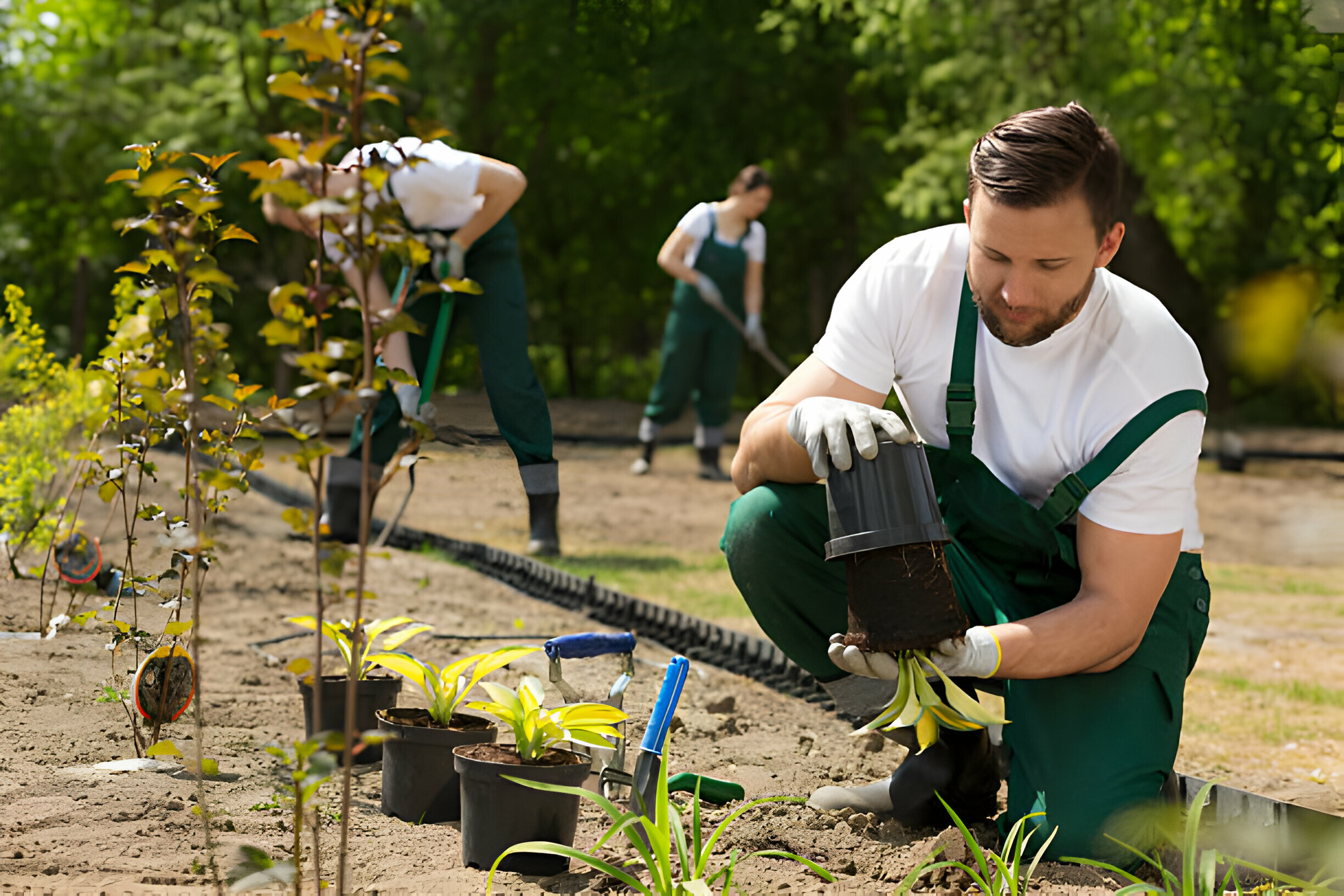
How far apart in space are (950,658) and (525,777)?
82cm

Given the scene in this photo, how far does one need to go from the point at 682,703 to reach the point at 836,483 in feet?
4.96

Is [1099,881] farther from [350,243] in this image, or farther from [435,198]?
[435,198]

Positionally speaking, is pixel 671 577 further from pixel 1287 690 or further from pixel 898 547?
pixel 898 547

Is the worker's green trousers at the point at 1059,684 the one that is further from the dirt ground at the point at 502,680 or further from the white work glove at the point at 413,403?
the white work glove at the point at 413,403

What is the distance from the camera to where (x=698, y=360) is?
28.4 feet

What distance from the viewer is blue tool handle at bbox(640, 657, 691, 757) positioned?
217 centimetres

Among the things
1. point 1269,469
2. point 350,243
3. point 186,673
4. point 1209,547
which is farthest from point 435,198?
point 1269,469

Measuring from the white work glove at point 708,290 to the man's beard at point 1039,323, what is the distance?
5.65 m

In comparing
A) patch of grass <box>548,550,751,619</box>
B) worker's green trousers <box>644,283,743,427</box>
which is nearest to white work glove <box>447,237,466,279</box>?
patch of grass <box>548,550,751,619</box>

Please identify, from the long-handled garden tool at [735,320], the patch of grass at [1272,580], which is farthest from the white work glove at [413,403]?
the long-handled garden tool at [735,320]

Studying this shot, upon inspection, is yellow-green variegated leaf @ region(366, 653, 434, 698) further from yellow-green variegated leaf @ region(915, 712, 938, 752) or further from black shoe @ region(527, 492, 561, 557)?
black shoe @ region(527, 492, 561, 557)

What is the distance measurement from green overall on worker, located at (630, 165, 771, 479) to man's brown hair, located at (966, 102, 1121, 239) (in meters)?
5.20

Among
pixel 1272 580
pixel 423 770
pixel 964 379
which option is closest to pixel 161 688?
pixel 423 770

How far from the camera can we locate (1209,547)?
23.3ft
